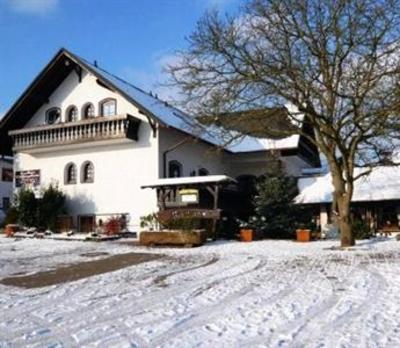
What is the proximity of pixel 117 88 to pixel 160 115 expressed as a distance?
2422mm

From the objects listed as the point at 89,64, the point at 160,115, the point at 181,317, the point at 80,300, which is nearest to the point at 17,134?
the point at 89,64

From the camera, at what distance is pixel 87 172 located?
29266 millimetres

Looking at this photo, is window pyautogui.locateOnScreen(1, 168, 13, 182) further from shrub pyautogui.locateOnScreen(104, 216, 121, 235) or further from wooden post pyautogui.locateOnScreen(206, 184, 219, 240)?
wooden post pyautogui.locateOnScreen(206, 184, 219, 240)

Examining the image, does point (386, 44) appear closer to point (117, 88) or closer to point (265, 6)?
point (265, 6)

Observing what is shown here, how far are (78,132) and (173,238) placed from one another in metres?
10.3

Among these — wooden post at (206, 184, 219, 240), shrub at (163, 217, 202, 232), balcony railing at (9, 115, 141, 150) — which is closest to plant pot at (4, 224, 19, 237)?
balcony railing at (9, 115, 141, 150)

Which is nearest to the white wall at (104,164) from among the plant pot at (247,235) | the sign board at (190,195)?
the sign board at (190,195)

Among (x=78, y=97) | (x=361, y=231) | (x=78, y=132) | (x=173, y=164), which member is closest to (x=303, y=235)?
(x=361, y=231)

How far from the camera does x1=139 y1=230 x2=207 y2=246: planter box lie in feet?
65.5

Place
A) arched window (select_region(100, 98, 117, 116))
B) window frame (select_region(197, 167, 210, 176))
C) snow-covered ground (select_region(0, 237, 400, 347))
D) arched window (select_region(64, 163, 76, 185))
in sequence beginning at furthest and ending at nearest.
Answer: window frame (select_region(197, 167, 210, 176)) < arched window (select_region(64, 163, 76, 185)) < arched window (select_region(100, 98, 117, 116)) < snow-covered ground (select_region(0, 237, 400, 347))

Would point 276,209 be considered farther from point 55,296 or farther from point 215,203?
point 55,296

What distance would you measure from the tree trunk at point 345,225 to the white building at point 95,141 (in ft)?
26.8

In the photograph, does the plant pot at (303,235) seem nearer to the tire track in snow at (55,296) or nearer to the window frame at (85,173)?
the window frame at (85,173)

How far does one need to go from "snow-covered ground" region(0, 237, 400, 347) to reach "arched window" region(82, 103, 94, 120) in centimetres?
1528
